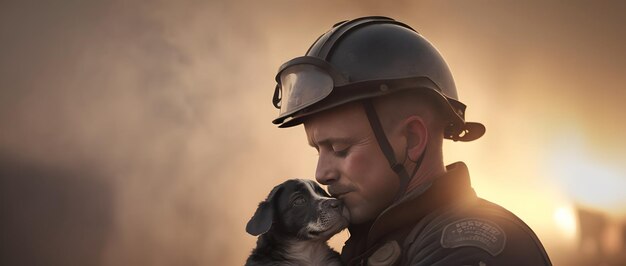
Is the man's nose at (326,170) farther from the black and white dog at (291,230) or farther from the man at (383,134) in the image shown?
the black and white dog at (291,230)

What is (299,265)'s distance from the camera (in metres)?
4.41

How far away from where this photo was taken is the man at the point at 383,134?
3605mm

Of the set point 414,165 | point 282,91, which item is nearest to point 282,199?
point 282,91

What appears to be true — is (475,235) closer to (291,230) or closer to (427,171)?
A: (427,171)

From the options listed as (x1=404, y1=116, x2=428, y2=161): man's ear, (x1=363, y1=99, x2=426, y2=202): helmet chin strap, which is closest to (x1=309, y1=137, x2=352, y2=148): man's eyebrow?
(x1=363, y1=99, x2=426, y2=202): helmet chin strap

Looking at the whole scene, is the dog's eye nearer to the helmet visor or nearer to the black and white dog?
the black and white dog

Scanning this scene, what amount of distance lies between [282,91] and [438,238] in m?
1.59

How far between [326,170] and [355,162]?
0.65 feet

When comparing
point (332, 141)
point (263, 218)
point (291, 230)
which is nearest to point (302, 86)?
point (332, 141)

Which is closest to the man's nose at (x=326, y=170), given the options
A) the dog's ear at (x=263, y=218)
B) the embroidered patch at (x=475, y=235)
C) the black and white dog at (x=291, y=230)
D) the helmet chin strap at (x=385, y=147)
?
the helmet chin strap at (x=385, y=147)

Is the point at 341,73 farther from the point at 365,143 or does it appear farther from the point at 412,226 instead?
the point at 412,226

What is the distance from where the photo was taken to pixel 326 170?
12.5 ft

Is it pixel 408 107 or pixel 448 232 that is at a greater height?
pixel 408 107

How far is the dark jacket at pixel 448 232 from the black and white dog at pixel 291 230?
469mm
